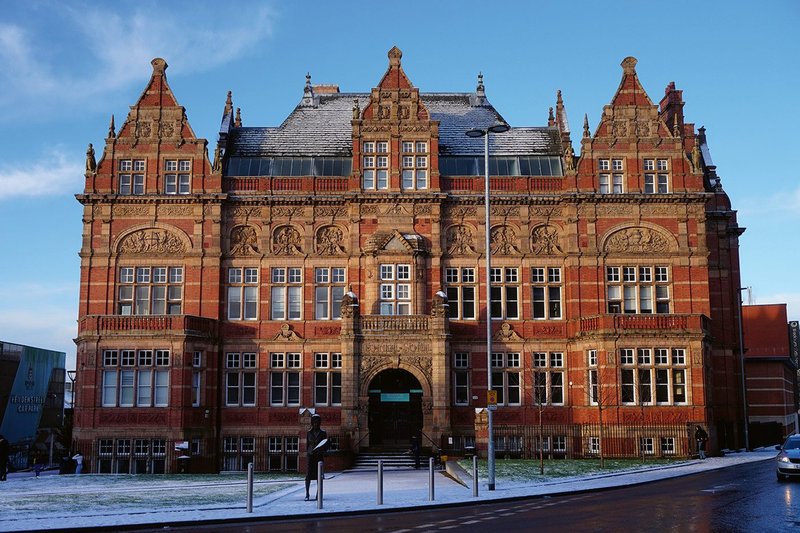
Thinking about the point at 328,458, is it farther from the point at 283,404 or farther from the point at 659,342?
the point at 659,342

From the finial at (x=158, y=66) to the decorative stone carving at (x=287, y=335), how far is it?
1645 cm

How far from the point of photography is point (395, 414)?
151 ft

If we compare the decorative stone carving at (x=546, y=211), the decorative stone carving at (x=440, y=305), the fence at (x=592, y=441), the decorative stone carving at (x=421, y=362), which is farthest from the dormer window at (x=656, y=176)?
the decorative stone carving at (x=421, y=362)

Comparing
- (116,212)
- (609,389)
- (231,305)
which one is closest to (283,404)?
(231,305)

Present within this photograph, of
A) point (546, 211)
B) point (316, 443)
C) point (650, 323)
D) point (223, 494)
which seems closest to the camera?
point (316, 443)

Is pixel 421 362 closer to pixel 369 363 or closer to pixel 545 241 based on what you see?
pixel 369 363

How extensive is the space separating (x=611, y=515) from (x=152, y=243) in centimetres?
3279

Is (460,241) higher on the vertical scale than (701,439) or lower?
higher

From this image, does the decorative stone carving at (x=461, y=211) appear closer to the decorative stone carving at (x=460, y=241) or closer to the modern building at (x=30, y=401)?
the decorative stone carving at (x=460, y=241)

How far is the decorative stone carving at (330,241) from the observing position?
46.8 meters

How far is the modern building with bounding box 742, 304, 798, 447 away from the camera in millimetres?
60500

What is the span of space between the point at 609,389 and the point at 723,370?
11.7 m

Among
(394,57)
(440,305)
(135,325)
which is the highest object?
(394,57)

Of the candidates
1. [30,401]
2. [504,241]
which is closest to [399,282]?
[504,241]
